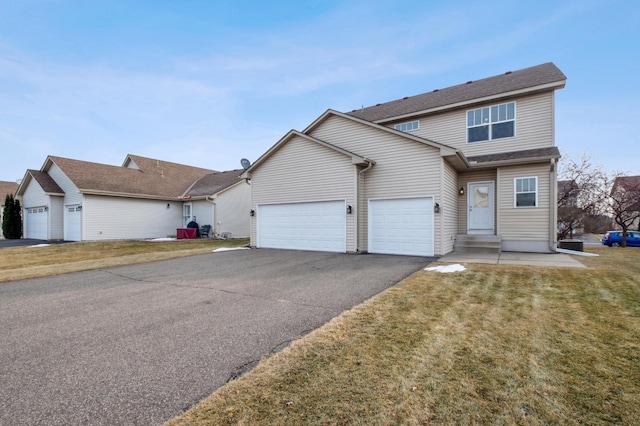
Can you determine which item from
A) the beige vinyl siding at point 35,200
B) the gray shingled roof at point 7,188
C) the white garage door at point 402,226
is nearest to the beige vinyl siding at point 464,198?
the white garage door at point 402,226

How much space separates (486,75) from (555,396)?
1649 centimetres

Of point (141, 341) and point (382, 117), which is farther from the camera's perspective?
point (382, 117)

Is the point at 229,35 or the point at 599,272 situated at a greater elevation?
the point at 229,35

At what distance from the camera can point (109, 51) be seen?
12.8 m

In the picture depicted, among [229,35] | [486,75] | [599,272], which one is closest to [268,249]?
[229,35]

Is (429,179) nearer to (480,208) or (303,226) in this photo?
(480,208)

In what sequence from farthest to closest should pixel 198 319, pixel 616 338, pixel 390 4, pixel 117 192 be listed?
pixel 117 192
pixel 390 4
pixel 198 319
pixel 616 338

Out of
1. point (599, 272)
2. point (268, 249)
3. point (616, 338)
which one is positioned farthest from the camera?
point (268, 249)

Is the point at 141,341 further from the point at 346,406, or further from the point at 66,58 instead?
the point at 66,58

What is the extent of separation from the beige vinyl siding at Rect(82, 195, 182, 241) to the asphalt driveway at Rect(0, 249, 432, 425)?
12269mm

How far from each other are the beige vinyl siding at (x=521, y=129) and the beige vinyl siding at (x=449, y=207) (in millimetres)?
1787

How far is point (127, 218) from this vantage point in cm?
1870

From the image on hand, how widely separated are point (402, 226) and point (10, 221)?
27858 mm

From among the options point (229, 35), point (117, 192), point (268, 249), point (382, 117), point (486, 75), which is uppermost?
point (229, 35)
